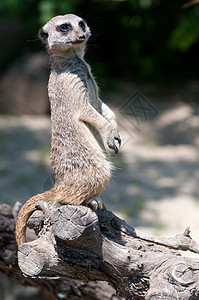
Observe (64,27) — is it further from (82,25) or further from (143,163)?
(143,163)

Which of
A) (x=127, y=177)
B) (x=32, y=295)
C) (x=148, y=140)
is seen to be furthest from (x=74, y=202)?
(x=148, y=140)

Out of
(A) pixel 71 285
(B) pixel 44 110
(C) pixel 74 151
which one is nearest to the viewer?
(C) pixel 74 151

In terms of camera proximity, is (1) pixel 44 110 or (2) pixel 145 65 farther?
(2) pixel 145 65

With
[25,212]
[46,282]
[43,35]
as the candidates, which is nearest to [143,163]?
[46,282]

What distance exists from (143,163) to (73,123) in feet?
13.4

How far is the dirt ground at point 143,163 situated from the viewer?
188 inches

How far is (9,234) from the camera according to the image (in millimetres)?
2887

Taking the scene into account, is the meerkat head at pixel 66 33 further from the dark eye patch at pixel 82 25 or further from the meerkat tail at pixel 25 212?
the meerkat tail at pixel 25 212

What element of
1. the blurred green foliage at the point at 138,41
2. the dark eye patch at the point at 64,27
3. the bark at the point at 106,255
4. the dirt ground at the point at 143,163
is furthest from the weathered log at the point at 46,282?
the blurred green foliage at the point at 138,41

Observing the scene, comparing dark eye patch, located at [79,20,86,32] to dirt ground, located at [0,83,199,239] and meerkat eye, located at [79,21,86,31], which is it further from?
dirt ground, located at [0,83,199,239]

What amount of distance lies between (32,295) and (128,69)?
6.22 m

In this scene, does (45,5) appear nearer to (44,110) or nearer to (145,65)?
(44,110)

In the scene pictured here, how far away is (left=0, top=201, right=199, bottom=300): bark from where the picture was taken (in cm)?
200

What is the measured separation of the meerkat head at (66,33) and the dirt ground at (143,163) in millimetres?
1427
